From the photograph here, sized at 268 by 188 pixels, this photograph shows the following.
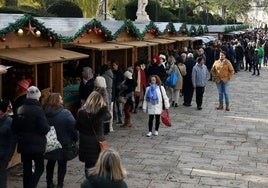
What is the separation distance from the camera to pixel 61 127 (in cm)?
688

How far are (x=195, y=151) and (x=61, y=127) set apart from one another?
3.93 meters

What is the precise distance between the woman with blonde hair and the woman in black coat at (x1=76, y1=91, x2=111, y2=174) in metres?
2.27

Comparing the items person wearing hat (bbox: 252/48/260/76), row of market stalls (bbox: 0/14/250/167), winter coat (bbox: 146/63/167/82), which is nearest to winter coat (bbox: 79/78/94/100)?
row of market stalls (bbox: 0/14/250/167)

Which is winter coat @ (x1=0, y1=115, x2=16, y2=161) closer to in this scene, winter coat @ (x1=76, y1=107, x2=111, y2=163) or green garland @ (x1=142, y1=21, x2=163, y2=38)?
winter coat @ (x1=76, y1=107, x2=111, y2=163)

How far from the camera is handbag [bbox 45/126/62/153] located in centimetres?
677

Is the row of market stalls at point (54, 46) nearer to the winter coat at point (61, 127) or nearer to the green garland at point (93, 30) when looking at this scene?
the green garland at point (93, 30)

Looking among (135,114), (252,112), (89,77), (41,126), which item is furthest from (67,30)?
(252,112)

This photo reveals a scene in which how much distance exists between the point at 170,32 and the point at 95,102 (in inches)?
571

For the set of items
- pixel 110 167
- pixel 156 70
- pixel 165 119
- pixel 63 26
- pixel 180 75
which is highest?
pixel 63 26

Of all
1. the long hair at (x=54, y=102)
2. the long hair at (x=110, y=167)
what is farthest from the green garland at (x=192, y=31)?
the long hair at (x=110, y=167)

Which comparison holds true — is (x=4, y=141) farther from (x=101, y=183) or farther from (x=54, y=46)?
(x=54, y=46)

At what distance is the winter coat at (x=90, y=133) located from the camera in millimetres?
6613

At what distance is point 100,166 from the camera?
4.32 m

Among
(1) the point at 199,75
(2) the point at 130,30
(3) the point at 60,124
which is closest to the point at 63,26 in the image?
(2) the point at 130,30
